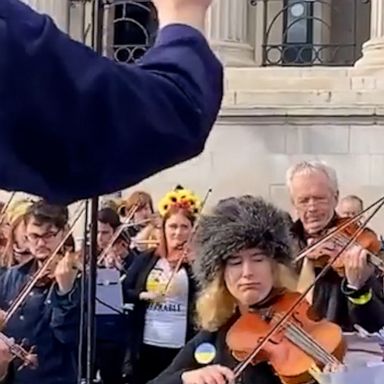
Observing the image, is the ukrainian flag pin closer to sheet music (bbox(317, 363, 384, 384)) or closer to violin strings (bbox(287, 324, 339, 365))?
violin strings (bbox(287, 324, 339, 365))

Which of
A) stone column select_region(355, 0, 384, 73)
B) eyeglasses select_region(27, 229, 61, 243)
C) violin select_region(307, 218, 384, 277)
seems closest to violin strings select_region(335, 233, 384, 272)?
violin select_region(307, 218, 384, 277)

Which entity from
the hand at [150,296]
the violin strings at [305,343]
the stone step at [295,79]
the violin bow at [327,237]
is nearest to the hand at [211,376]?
the violin strings at [305,343]

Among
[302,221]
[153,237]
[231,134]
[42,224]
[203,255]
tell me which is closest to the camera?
[203,255]

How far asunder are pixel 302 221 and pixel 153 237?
1.65 metres

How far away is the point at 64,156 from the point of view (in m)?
1.48

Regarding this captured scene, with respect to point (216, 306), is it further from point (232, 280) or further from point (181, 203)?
point (181, 203)

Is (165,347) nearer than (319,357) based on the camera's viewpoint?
No

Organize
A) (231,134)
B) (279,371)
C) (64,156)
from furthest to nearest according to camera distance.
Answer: (231,134) < (279,371) < (64,156)

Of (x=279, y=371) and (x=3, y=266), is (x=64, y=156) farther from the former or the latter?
(x=3, y=266)

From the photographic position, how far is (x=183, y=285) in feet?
20.6

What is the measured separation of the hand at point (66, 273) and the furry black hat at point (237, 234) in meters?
1.30

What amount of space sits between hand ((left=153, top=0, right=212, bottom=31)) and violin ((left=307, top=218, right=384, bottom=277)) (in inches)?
145

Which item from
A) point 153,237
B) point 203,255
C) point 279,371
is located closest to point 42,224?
point 153,237

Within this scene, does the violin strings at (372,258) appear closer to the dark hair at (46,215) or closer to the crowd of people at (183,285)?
the crowd of people at (183,285)
